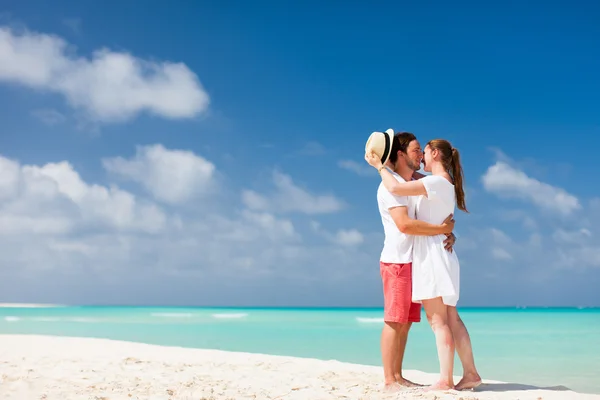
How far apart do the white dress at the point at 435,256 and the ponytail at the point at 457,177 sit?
16cm

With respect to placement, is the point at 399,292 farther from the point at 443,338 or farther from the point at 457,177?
the point at 457,177

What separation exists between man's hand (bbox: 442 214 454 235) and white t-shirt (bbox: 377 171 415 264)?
0.26m

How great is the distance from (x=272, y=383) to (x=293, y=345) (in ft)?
31.0

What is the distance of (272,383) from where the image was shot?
5961 mm

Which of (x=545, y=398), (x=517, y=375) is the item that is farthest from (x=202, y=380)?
(x=517, y=375)

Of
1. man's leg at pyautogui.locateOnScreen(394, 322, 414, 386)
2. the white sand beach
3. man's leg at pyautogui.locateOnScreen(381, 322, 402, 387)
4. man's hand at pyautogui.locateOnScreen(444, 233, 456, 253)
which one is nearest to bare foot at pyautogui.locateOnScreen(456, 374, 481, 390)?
the white sand beach

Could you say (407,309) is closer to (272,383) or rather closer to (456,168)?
(456,168)

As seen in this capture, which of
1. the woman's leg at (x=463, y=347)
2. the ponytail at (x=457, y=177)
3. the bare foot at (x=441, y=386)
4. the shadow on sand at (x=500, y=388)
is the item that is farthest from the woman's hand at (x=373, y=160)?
the shadow on sand at (x=500, y=388)

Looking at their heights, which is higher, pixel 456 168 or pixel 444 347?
pixel 456 168

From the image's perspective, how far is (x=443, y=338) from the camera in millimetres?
4953

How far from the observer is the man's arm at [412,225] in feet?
16.0

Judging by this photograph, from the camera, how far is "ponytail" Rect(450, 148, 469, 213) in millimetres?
5199

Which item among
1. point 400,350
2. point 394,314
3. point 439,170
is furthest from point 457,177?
point 400,350

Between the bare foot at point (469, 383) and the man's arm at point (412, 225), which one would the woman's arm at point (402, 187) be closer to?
the man's arm at point (412, 225)
